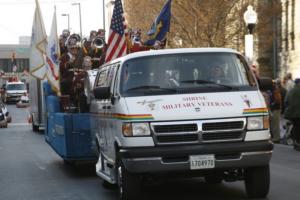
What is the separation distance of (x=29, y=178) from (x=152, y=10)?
22.4 meters

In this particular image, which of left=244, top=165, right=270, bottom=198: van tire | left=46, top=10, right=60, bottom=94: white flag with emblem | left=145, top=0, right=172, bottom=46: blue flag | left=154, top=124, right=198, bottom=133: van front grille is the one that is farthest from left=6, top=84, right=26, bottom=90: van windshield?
left=154, top=124, right=198, bottom=133: van front grille

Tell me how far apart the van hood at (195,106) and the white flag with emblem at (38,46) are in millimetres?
9621

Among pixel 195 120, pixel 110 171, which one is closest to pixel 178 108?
pixel 195 120

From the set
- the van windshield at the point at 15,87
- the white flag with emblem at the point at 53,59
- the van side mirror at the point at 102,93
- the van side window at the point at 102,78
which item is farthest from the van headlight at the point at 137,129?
the van windshield at the point at 15,87

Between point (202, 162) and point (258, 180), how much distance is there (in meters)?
1.01

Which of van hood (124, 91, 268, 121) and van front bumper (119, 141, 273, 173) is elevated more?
van hood (124, 91, 268, 121)

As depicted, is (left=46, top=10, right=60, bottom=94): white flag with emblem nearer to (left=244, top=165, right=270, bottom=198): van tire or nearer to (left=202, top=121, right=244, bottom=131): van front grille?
(left=244, top=165, right=270, bottom=198): van tire

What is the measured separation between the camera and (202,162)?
8805 mm

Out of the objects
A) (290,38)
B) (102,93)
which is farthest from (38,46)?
(290,38)

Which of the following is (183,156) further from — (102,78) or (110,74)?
(102,78)

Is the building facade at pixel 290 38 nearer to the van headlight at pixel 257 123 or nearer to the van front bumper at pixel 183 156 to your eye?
the van headlight at pixel 257 123

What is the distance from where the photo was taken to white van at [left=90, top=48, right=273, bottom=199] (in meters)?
8.81

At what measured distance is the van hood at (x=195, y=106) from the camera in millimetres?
8859

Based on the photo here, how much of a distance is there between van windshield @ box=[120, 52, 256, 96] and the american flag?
4721 millimetres
